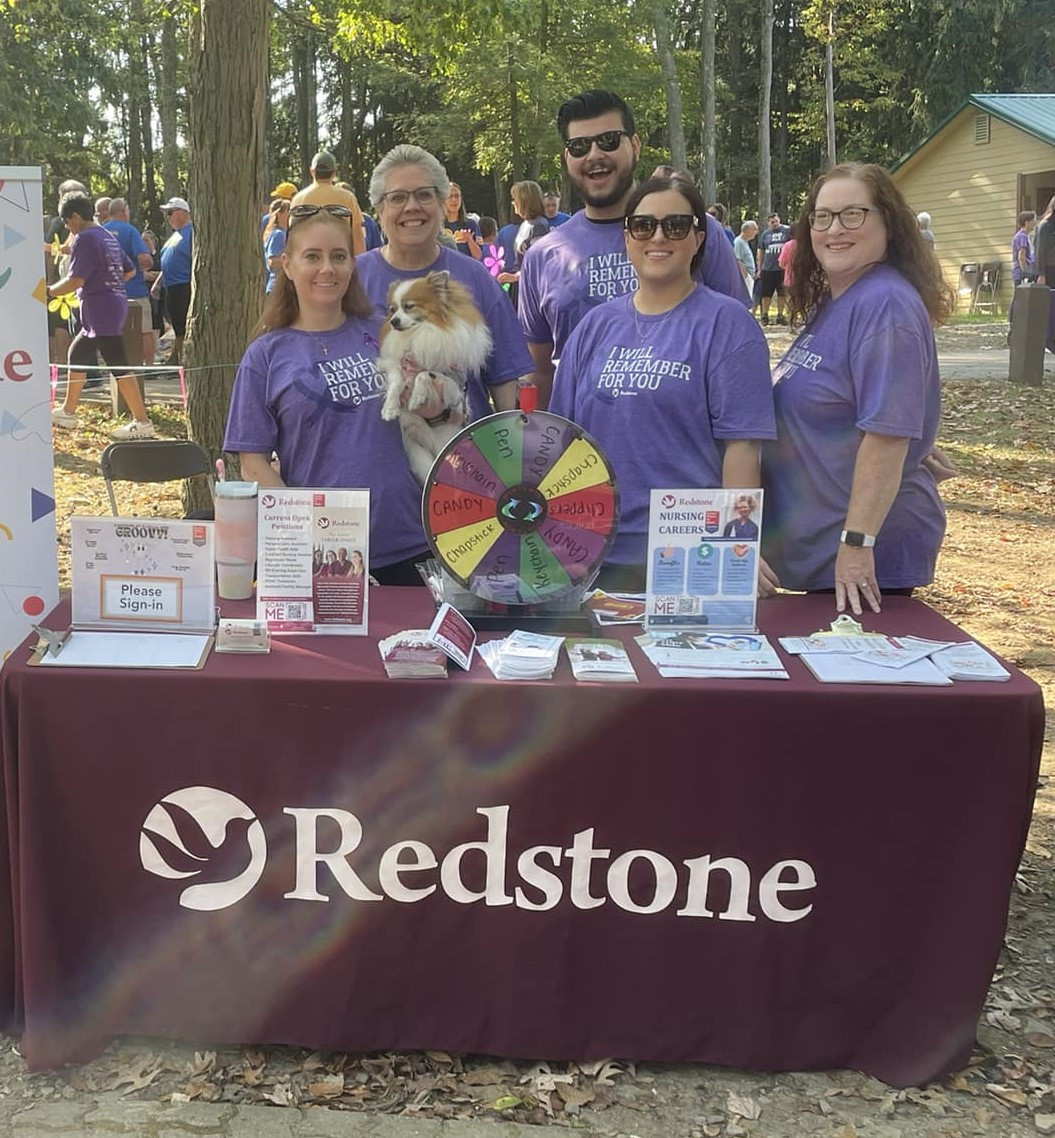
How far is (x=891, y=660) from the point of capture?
7.56 ft

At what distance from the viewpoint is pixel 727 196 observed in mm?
40469

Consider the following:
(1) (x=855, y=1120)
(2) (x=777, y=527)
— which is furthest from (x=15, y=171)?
(1) (x=855, y=1120)

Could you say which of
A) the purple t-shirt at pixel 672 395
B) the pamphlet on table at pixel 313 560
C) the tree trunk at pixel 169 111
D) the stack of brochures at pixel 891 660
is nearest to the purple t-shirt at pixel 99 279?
the purple t-shirt at pixel 672 395

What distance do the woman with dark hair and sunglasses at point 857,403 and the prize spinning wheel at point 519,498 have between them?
0.62 m

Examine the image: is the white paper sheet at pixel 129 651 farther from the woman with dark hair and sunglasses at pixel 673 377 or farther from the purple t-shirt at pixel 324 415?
the woman with dark hair and sunglasses at pixel 673 377

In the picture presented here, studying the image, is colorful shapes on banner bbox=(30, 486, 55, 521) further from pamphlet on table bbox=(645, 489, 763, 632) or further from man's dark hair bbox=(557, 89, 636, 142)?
man's dark hair bbox=(557, 89, 636, 142)

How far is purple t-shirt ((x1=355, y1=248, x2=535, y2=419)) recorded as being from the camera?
3.23 m

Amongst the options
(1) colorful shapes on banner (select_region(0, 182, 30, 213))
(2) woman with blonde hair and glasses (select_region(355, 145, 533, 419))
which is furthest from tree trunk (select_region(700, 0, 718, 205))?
(1) colorful shapes on banner (select_region(0, 182, 30, 213))

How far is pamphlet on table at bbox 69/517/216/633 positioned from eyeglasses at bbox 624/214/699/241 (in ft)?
3.98

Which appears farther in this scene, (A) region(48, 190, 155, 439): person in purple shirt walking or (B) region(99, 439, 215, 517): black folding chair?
(A) region(48, 190, 155, 439): person in purple shirt walking

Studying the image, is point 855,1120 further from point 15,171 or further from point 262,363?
point 15,171

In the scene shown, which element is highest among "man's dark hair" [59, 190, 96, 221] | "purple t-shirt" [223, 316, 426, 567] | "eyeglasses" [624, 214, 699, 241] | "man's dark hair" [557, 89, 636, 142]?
"man's dark hair" [59, 190, 96, 221]

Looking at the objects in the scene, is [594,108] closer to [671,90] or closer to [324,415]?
[324,415]

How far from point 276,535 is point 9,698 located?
613mm
